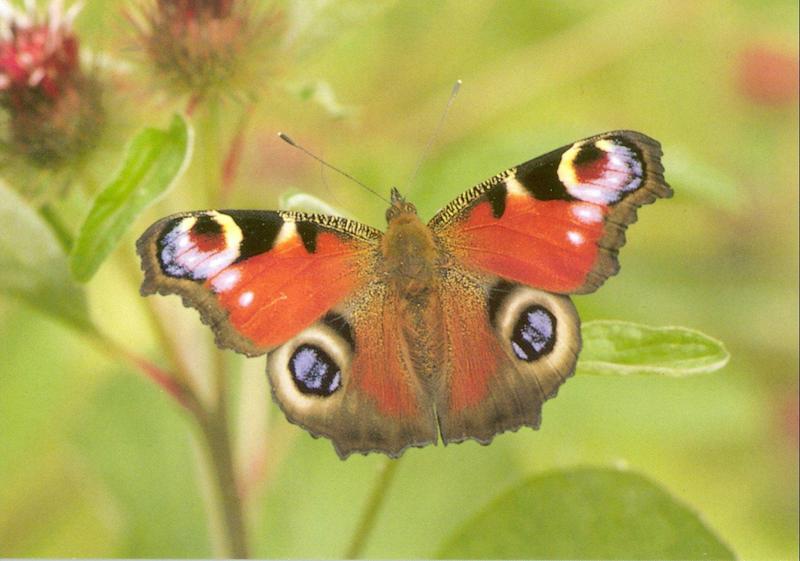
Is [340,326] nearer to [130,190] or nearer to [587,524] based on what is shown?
[130,190]

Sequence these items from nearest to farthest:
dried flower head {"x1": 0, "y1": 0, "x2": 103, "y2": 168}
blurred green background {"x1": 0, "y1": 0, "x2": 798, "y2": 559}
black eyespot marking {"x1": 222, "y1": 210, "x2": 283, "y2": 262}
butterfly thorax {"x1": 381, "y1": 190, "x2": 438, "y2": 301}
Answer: black eyespot marking {"x1": 222, "y1": 210, "x2": 283, "y2": 262}
butterfly thorax {"x1": 381, "y1": 190, "x2": 438, "y2": 301}
dried flower head {"x1": 0, "y1": 0, "x2": 103, "y2": 168}
blurred green background {"x1": 0, "y1": 0, "x2": 798, "y2": 559}

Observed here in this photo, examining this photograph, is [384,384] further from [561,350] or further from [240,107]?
[240,107]

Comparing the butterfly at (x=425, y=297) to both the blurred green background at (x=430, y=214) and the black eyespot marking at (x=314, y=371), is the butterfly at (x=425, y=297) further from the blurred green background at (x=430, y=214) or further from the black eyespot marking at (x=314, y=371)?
the blurred green background at (x=430, y=214)

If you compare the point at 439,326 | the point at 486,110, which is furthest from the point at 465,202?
the point at 486,110

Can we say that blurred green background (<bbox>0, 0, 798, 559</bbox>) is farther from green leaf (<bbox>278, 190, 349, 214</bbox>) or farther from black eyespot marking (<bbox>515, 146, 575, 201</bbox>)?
black eyespot marking (<bbox>515, 146, 575, 201</bbox>)

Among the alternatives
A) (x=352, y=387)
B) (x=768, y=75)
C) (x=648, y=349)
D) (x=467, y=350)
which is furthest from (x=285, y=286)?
(x=768, y=75)

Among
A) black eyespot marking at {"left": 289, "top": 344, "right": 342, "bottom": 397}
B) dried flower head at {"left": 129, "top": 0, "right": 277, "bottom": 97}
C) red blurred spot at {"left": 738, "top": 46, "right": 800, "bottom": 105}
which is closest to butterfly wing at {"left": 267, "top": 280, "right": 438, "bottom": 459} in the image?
black eyespot marking at {"left": 289, "top": 344, "right": 342, "bottom": 397}
